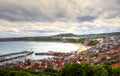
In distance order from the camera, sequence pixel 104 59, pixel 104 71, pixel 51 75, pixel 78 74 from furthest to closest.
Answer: pixel 104 59
pixel 51 75
pixel 78 74
pixel 104 71

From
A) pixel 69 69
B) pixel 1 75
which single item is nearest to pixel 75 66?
pixel 69 69

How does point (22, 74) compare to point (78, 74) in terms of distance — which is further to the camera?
point (78, 74)

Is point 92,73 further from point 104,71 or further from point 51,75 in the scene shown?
point 51,75

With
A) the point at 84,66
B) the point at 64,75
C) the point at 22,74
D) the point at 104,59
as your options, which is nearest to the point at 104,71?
the point at 84,66

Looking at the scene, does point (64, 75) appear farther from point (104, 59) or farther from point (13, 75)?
point (104, 59)

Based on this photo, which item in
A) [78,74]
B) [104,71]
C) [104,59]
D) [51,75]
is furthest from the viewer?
[104,59]

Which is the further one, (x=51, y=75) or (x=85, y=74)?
(x=51, y=75)

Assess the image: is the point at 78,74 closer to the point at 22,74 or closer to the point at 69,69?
the point at 69,69

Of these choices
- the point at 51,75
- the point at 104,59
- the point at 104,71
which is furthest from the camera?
the point at 104,59
